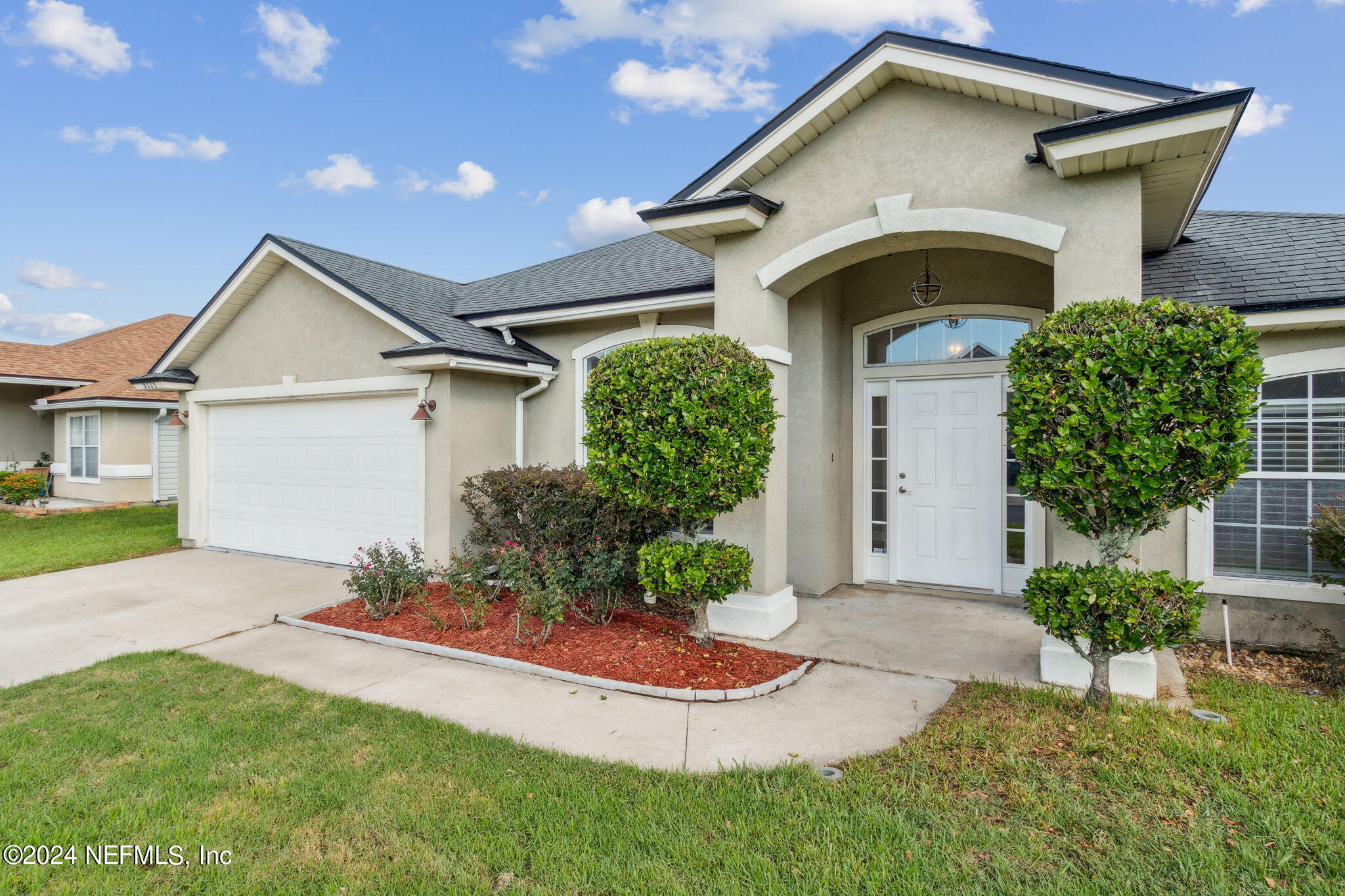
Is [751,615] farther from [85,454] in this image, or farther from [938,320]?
[85,454]

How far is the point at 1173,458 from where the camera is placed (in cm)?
381

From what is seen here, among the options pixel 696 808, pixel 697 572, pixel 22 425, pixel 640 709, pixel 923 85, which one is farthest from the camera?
pixel 22 425

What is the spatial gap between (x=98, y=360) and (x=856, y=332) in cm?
2138

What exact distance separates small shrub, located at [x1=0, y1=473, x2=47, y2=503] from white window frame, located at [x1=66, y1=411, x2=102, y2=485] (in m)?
0.79

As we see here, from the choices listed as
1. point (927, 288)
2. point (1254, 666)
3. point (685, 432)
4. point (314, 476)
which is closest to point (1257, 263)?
point (927, 288)

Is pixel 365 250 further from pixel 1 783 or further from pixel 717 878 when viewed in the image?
pixel 717 878

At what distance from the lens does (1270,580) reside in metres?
5.69

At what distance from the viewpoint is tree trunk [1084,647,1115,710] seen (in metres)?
4.23

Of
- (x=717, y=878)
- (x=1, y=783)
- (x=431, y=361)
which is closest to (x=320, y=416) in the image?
(x=431, y=361)

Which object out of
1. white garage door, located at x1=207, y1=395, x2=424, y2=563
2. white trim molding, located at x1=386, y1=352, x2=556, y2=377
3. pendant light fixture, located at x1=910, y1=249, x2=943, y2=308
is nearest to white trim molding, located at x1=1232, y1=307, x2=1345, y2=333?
pendant light fixture, located at x1=910, y1=249, x2=943, y2=308

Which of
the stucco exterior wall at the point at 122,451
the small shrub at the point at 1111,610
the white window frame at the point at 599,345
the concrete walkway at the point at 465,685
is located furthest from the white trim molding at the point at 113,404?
the small shrub at the point at 1111,610

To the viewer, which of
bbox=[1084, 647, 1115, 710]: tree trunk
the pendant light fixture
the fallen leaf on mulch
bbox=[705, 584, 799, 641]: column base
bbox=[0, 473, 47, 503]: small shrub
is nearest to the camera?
bbox=[1084, 647, 1115, 710]: tree trunk

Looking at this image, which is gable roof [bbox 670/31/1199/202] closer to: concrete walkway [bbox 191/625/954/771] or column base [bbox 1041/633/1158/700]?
column base [bbox 1041/633/1158/700]

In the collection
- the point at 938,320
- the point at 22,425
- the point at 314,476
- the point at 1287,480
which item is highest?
the point at 938,320
